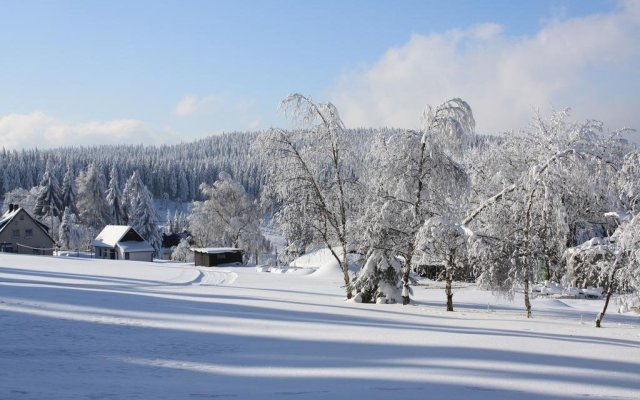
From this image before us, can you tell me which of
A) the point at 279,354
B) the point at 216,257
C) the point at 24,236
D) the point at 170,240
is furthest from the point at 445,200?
the point at 170,240

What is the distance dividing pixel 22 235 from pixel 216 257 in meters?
26.8

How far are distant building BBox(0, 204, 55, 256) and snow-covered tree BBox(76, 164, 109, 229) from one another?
14528 millimetres

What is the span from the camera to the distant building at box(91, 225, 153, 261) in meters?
62.8

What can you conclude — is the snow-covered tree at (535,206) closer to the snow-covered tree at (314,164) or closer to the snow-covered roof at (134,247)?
the snow-covered tree at (314,164)

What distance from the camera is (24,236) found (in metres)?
64.0

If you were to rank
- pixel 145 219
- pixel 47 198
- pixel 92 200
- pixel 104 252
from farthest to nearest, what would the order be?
pixel 47 198 → pixel 92 200 → pixel 145 219 → pixel 104 252

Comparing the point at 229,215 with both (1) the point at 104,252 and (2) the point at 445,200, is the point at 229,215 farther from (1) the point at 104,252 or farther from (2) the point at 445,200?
(2) the point at 445,200

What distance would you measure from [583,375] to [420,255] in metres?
Result: 12.6

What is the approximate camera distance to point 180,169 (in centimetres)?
17000

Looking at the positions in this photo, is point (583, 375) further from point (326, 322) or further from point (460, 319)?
point (460, 319)

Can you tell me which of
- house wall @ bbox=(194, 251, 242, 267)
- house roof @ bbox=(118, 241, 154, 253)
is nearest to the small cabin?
house wall @ bbox=(194, 251, 242, 267)

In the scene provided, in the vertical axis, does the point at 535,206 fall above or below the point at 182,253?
above

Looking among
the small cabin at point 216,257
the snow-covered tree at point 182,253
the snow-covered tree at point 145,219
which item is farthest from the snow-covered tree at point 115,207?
the small cabin at point 216,257

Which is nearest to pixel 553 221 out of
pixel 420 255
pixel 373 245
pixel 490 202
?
pixel 490 202
